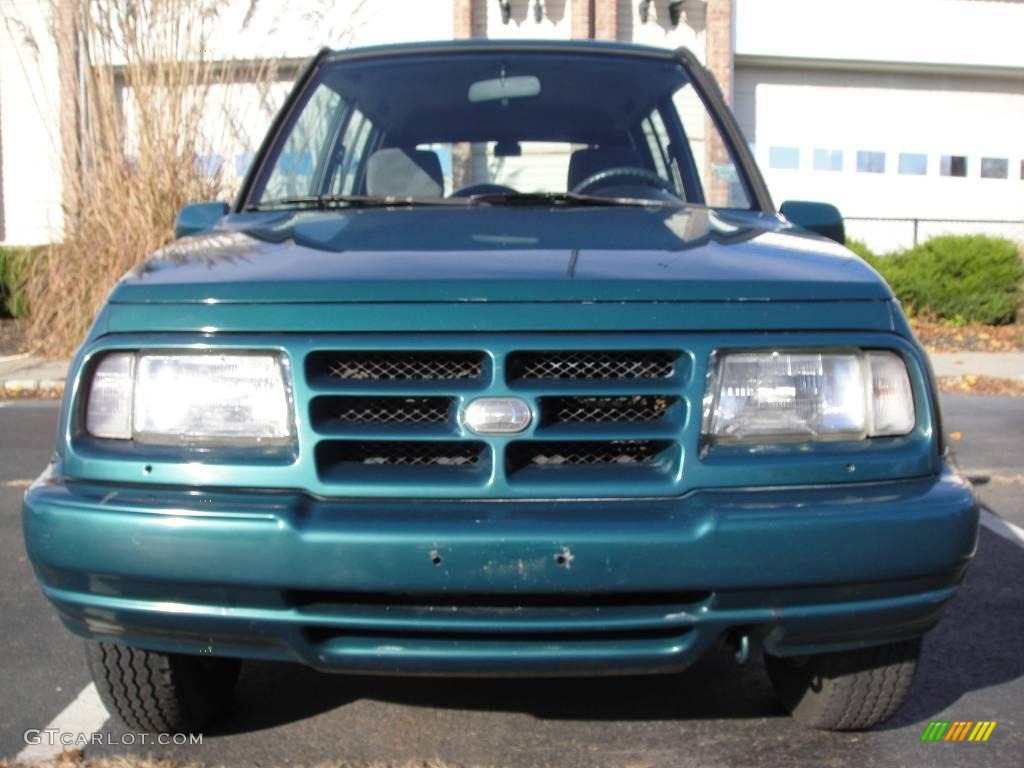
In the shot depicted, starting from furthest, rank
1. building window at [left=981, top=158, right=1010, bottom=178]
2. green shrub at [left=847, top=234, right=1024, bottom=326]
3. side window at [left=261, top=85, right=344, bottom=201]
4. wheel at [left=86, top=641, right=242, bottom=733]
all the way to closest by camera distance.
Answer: building window at [left=981, top=158, right=1010, bottom=178] < green shrub at [left=847, top=234, right=1024, bottom=326] < side window at [left=261, top=85, right=344, bottom=201] < wheel at [left=86, top=641, right=242, bottom=733]

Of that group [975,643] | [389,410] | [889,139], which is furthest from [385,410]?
[889,139]

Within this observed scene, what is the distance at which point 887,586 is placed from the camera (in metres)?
2.25

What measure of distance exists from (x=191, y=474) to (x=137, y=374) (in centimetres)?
25

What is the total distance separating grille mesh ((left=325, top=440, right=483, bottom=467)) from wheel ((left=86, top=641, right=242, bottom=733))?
67 cm

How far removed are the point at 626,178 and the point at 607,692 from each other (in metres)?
1.53

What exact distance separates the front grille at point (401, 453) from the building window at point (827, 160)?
15.8m

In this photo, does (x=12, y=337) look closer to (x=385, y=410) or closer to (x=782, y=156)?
(x=385, y=410)

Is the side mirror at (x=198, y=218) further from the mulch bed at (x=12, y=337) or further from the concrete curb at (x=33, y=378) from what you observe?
the mulch bed at (x=12, y=337)

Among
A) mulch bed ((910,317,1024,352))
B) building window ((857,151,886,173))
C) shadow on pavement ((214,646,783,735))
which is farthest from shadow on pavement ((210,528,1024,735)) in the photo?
building window ((857,151,886,173))

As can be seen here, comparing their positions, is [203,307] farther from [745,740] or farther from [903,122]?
[903,122]

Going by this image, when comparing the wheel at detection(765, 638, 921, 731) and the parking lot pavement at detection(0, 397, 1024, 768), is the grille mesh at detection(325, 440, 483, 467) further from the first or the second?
the wheel at detection(765, 638, 921, 731)

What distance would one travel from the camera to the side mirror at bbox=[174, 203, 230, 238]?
3.16 metres

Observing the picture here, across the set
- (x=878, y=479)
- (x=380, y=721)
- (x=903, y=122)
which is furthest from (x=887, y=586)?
(x=903, y=122)

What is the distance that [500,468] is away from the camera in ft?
7.28
